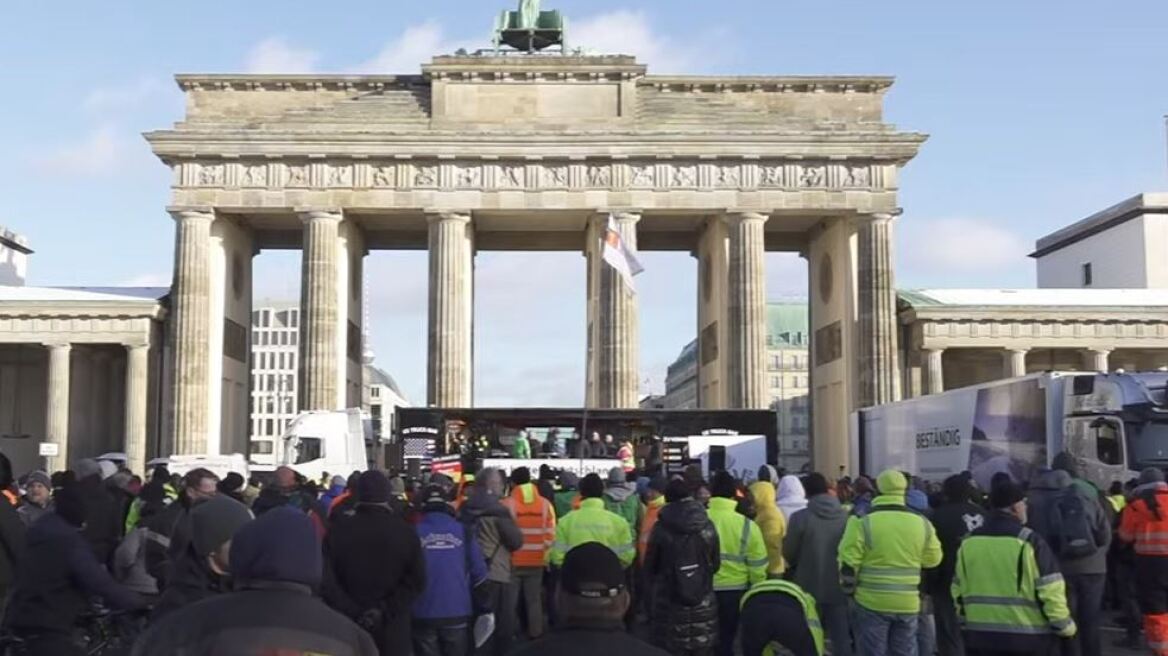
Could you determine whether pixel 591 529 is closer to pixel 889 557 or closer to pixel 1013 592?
pixel 889 557

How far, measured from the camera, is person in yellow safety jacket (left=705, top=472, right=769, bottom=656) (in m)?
10.9

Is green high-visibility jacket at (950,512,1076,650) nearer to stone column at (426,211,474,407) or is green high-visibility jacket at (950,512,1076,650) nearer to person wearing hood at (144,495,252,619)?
person wearing hood at (144,495,252,619)

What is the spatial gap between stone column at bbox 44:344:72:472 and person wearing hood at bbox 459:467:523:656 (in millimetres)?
43631

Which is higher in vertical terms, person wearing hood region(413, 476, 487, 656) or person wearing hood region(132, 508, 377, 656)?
person wearing hood region(132, 508, 377, 656)

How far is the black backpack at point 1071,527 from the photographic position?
1205 cm

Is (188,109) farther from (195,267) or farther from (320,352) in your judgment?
(320,352)

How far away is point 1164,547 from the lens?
12.7 m

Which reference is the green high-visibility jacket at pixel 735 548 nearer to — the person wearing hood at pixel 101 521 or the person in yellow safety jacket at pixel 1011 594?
the person in yellow safety jacket at pixel 1011 594

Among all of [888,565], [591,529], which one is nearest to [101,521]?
[591,529]

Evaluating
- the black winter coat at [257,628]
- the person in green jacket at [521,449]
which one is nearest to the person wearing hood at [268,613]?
the black winter coat at [257,628]

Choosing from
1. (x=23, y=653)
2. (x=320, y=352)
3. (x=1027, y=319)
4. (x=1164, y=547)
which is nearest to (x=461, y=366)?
(x=320, y=352)

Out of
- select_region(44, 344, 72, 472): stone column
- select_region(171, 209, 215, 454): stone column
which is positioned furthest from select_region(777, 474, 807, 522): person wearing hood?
select_region(44, 344, 72, 472): stone column

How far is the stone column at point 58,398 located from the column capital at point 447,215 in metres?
16.3

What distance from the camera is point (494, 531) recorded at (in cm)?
1275
